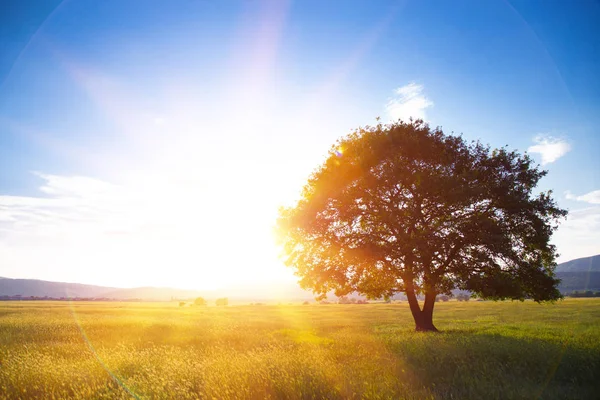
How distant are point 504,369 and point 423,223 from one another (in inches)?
397

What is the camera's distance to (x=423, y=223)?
1886 cm

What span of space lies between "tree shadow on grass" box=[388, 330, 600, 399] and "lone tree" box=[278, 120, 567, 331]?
5670 mm

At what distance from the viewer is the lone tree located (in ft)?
58.0

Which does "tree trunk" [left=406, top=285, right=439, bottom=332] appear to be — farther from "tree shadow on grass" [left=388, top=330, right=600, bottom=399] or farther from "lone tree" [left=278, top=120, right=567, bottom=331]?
"tree shadow on grass" [left=388, top=330, right=600, bottom=399]

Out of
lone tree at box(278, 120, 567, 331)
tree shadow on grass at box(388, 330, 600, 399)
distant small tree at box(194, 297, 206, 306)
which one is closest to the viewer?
tree shadow on grass at box(388, 330, 600, 399)

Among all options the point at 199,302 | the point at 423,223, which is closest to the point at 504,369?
the point at 423,223

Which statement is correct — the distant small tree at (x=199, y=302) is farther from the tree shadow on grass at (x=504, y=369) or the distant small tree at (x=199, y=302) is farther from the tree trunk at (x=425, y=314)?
the tree shadow on grass at (x=504, y=369)

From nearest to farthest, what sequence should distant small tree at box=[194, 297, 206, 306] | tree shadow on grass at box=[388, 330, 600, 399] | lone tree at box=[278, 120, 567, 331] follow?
tree shadow on grass at box=[388, 330, 600, 399]
lone tree at box=[278, 120, 567, 331]
distant small tree at box=[194, 297, 206, 306]

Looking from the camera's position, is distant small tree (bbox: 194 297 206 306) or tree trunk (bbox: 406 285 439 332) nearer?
tree trunk (bbox: 406 285 439 332)

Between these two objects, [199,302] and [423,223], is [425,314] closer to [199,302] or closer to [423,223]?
[423,223]

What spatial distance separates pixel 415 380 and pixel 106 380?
29.0 feet

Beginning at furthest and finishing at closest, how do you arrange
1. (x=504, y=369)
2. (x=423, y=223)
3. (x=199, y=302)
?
(x=199, y=302)
(x=423, y=223)
(x=504, y=369)

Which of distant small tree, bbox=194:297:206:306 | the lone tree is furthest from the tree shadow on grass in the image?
distant small tree, bbox=194:297:206:306

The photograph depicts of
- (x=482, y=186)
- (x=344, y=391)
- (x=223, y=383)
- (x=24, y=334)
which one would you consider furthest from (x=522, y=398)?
(x=24, y=334)
